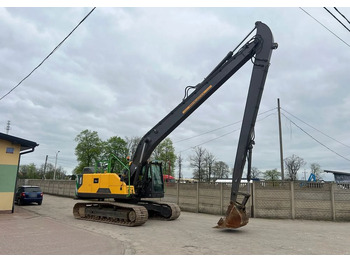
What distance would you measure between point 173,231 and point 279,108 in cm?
1826

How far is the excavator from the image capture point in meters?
9.07

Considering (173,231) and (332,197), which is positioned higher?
(332,197)

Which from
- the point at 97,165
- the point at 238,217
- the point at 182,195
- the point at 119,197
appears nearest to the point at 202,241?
the point at 238,217

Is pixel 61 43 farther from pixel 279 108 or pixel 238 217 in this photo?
pixel 279 108

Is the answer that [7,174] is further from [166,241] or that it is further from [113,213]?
[166,241]

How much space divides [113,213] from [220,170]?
6457 centimetres

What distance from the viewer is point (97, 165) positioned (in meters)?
13.2

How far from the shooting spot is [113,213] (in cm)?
1171

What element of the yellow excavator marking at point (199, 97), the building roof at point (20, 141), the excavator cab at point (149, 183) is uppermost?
the yellow excavator marking at point (199, 97)

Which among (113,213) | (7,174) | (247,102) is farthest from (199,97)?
(7,174)

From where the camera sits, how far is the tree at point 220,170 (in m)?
70.6

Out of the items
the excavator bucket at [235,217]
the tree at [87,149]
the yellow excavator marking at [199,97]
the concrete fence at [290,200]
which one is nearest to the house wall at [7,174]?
the yellow excavator marking at [199,97]

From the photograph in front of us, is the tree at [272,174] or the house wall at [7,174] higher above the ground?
the tree at [272,174]

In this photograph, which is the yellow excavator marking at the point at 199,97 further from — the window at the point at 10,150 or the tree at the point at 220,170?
the tree at the point at 220,170
